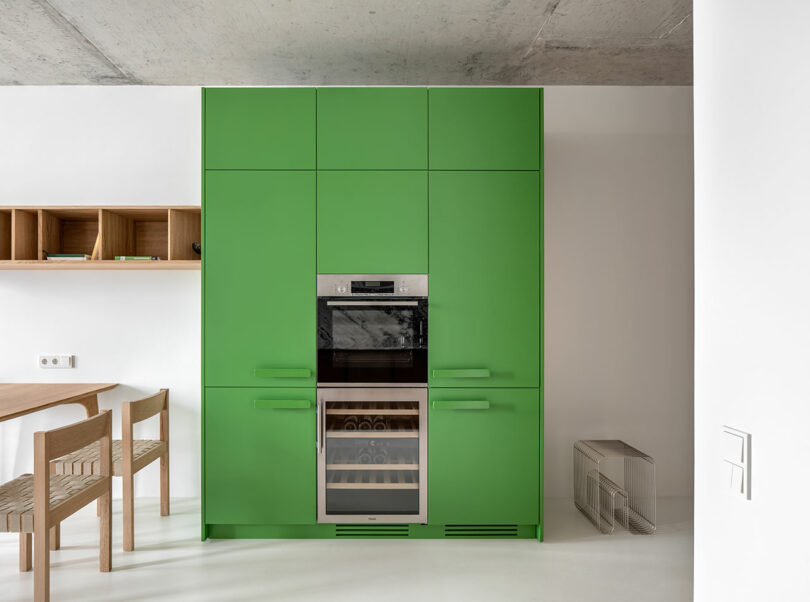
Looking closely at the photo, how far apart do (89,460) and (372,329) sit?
164 cm

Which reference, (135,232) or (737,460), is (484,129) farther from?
(135,232)

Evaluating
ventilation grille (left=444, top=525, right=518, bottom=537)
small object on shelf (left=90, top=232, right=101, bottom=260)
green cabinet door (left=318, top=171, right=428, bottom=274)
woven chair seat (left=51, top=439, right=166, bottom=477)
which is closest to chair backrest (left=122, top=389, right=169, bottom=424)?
woven chair seat (left=51, top=439, right=166, bottom=477)

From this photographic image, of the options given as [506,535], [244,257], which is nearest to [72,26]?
[244,257]

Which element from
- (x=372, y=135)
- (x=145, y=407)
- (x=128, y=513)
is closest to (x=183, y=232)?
(x=145, y=407)

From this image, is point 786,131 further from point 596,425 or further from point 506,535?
point 596,425

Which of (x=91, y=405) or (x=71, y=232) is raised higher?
(x=71, y=232)

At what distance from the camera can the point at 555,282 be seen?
3543 mm

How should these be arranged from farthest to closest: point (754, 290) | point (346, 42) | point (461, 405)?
point (346, 42) → point (461, 405) → point (754, 290)

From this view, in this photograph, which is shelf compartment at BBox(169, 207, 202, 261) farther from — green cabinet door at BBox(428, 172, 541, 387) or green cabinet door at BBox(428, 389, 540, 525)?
green cabinet door at BBox(428, 389, 540, 525)

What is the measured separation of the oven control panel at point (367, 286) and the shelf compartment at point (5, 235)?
212 centimetres

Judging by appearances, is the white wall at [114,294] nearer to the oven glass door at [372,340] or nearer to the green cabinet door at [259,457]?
the green cabinet door at [259,457]

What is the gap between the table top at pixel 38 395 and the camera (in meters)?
2.64

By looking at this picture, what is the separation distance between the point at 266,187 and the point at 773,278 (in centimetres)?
251

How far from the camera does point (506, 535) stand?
2.92 metres
